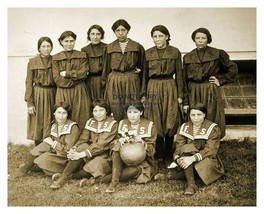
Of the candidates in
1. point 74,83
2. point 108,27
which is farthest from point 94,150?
point 108,27

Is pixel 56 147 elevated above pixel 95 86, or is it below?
below

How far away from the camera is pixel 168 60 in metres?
3.59

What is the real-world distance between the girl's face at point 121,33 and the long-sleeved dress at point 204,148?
3.18 feet

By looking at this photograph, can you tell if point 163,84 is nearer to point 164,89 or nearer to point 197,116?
point 164,89

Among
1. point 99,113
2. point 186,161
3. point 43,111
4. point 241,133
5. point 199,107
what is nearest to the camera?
point 186,161

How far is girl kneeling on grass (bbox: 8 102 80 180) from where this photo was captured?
11.7 ft

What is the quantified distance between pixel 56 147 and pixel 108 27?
1.21m

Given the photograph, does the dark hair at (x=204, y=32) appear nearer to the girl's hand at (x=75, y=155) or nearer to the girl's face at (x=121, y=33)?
the girl's face at (x=121, y=33)

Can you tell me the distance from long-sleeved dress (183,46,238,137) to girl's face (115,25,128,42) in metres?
0.58

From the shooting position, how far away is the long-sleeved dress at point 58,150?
3553mm

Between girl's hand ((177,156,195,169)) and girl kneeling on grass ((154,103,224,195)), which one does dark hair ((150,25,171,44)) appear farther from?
girl's hand ((177,156,195,169))

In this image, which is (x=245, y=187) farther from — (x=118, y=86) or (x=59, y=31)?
(x=59, y=31)

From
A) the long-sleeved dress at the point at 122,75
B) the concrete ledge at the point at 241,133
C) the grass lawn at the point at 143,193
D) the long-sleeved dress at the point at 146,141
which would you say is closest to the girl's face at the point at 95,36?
the long-sleeved dress at the point at 122,75

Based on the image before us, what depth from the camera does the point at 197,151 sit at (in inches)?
134
